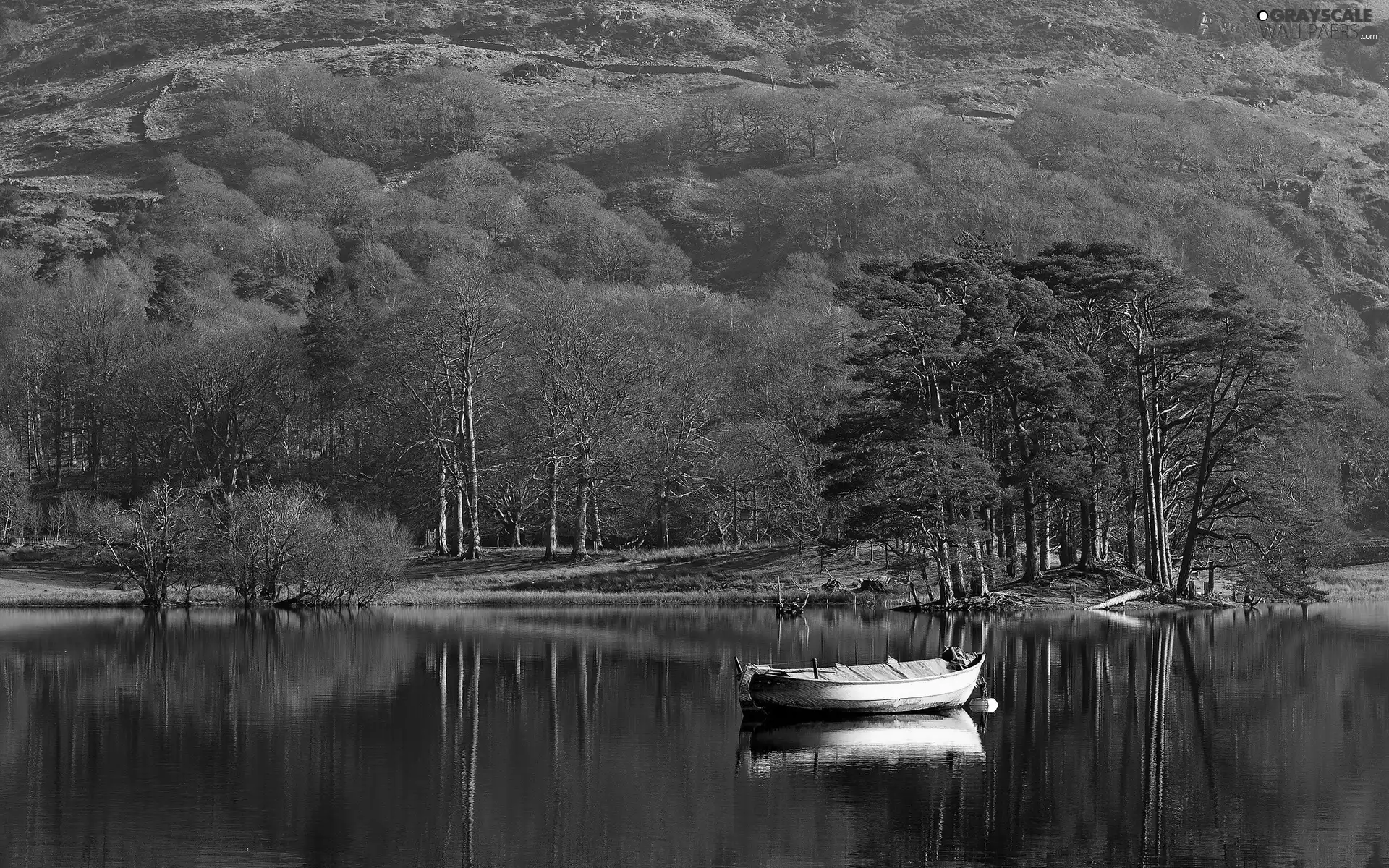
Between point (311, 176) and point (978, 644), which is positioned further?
point (311, 176)

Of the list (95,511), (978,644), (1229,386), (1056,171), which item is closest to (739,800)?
(978,644)

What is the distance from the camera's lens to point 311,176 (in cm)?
19675

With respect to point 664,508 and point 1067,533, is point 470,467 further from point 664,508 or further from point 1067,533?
point 1067,533

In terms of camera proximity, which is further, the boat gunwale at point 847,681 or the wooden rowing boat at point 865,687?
the wooden rowing boat at point 865,687

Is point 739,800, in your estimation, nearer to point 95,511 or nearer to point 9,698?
point 9,698

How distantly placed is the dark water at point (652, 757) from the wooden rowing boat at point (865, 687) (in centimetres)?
77

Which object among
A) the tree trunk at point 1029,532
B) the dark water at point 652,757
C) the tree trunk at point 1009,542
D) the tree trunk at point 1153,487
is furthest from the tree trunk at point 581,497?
the tree trunk at point 1153,487

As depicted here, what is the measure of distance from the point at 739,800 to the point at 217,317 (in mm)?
95203

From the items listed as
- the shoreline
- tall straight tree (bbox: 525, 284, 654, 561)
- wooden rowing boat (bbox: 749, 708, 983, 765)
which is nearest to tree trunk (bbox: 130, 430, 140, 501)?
the shoreline

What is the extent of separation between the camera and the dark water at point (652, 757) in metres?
22.8

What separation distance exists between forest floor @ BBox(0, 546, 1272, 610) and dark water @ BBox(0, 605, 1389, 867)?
44.6ft

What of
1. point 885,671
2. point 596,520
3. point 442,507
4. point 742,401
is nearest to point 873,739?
point 885,671

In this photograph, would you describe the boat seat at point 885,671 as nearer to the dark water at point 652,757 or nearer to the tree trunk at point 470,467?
the dark water at point 652,757

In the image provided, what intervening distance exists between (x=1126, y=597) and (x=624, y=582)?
780 inches
